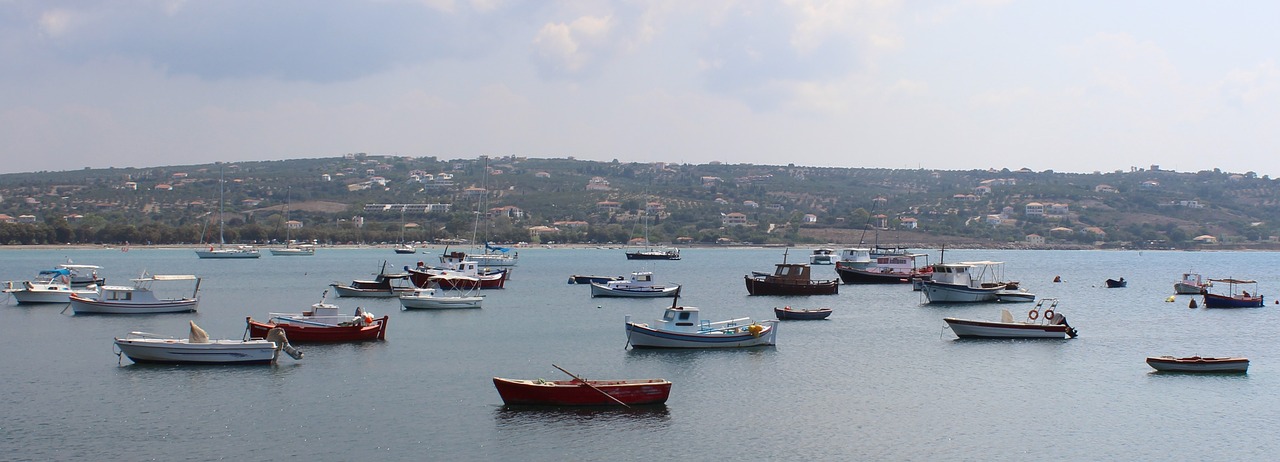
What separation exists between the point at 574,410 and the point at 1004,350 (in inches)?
907

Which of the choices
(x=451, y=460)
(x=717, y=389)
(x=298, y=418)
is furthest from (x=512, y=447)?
(x=717, y=389)

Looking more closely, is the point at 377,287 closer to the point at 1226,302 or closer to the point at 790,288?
the point at 790,288

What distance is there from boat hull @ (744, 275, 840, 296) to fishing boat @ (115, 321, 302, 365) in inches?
1834

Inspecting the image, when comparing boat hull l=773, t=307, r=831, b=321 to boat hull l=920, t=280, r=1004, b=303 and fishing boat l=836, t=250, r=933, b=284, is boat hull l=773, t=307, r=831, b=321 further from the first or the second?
fishing boat l=836, t=250, r=933, b=284

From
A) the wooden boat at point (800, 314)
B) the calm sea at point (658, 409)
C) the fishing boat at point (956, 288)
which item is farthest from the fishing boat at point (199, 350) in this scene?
the fishing boat at point (956, 288)

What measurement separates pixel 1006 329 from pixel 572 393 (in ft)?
85.1

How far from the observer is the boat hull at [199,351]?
38.8m

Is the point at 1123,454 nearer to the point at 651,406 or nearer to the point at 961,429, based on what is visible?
the point at 961,429

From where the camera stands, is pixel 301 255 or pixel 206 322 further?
pixel 301 255

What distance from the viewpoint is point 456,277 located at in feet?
266

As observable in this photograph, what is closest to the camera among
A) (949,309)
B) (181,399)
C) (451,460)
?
(451,460)

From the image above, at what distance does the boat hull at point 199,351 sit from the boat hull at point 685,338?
14037mm

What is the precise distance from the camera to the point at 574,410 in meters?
31.2

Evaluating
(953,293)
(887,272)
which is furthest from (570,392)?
(887,272)
